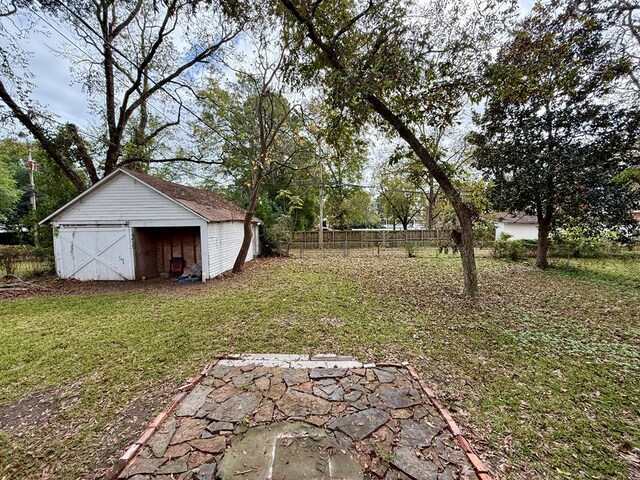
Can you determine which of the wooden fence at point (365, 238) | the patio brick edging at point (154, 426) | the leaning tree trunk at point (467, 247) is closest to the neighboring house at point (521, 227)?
the wooden fence at point (365, 238)

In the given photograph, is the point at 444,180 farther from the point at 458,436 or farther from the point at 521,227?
the point at 521,227

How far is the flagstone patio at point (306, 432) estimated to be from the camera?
2090mm

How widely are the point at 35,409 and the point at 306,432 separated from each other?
3096 mm

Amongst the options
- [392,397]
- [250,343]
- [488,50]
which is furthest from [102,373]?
[488,50]

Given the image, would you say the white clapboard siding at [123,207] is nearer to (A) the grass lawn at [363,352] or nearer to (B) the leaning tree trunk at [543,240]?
(A) the grass lawn at [363,352]

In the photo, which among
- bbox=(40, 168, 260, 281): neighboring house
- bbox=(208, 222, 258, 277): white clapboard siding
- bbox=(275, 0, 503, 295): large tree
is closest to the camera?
bbox=(275, 0, 503, 295): large tree

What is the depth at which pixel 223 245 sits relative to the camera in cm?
1081

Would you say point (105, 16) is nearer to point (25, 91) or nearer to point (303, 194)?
point (25, 91)

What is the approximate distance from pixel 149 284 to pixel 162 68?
893 centimetres

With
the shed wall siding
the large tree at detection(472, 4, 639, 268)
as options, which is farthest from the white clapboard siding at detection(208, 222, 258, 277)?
the shed wall siding

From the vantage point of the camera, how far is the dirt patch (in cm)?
271

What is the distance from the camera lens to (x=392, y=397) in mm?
3020

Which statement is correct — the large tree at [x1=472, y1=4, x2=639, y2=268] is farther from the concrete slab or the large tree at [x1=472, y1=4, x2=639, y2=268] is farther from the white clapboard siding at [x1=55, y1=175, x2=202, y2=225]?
the white clapboard siding at [x1=55, y1=175, x2=202, y2=225]

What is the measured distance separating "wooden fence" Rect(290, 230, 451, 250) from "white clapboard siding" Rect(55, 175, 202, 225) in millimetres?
11751
